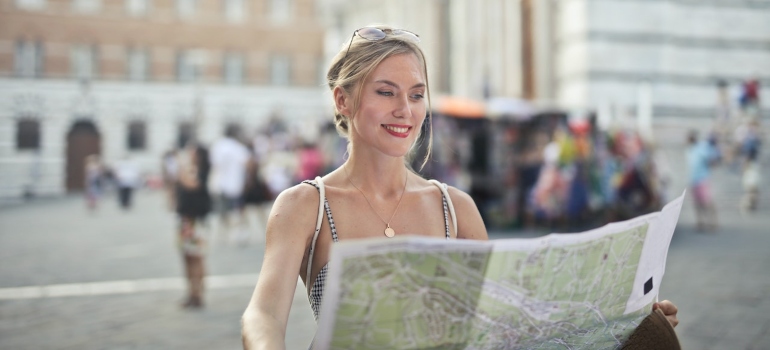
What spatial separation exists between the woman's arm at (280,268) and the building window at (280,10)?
42.3 meters

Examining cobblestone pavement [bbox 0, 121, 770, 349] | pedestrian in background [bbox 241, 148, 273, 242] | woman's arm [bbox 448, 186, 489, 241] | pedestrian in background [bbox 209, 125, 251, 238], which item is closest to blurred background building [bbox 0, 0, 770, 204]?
pedestrian in background [bbox 209, 125, 251, 238]

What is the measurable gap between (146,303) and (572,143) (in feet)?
26.6

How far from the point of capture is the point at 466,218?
6.82 ft

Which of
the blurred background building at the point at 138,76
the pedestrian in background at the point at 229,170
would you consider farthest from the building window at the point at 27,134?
the pedestrian in background at the point at 229,170

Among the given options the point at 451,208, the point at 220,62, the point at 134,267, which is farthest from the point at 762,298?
the point at 220,62

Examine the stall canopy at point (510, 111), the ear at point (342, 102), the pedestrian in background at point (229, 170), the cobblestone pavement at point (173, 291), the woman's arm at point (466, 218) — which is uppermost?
the ear at point (342, 102)

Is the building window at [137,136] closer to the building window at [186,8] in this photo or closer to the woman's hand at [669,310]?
the building window at [186,8]

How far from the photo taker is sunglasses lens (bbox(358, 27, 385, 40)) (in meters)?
1.86

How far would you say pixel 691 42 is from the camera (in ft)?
51.6

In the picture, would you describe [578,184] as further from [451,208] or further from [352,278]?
[352,278]

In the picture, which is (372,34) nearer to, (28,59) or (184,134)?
(28,59)

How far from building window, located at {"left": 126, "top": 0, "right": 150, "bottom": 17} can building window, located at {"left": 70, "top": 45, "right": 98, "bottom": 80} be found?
2.95 m

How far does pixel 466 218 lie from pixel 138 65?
4162 cm

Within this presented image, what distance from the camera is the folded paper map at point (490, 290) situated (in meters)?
1.27
